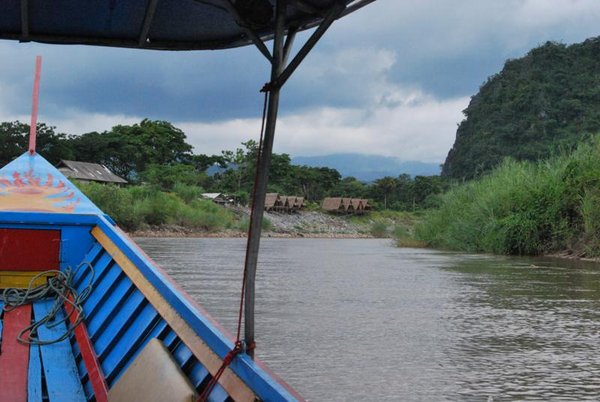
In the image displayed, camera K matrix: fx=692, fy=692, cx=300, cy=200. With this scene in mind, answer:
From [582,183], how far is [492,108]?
1823 inches

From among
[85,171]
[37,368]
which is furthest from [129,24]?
[85,171]

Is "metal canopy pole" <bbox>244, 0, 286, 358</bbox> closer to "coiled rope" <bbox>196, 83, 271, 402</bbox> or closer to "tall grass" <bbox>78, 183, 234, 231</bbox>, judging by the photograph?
"coiled rope" <bbox>196, 83, 271, 402</bbox>

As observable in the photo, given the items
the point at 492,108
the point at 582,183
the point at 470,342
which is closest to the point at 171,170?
the point at 492,108

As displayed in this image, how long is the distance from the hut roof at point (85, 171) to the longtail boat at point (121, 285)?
1436 inches

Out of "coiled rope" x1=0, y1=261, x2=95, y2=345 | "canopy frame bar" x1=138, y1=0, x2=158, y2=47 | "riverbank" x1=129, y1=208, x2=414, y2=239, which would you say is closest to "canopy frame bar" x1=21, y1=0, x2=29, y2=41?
"canopy frame bar" x1=138, y1=0, x2=158, y2=47

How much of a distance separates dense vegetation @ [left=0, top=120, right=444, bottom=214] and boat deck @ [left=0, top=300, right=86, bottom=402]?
30737 millimetres

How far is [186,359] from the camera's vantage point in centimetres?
238

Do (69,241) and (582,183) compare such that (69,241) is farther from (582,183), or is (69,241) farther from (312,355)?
(582,183)

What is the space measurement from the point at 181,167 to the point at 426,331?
4394cm

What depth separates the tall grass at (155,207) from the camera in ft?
105

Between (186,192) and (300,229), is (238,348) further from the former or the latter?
(300,229)

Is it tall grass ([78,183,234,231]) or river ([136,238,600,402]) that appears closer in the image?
river ([136,238,600,402])

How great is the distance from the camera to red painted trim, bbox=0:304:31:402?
2805 mm

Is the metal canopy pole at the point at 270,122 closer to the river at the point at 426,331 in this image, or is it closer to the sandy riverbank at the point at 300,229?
the river at the point at 426,331
